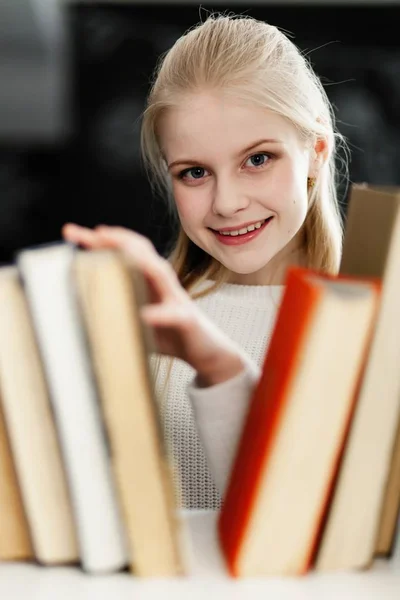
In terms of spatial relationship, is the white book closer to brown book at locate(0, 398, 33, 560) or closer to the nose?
brown book at locate(0, 398, 33, 560)

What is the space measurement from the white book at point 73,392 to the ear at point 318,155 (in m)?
0.75

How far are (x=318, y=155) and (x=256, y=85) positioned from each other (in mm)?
171

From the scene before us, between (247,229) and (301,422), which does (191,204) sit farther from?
(301,422)

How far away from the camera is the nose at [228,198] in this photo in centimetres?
102

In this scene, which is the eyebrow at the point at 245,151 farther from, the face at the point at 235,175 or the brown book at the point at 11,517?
the brown book at the point at 11,517

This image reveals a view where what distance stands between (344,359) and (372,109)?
8.06ft

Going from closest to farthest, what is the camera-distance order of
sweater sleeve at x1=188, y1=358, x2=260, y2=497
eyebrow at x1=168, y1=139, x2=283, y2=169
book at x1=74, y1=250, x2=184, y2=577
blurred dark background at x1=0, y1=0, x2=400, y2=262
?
book at x1=74, y1=250, x2=184, y2=577 < sweater sleeve at x1=188, y1=358, x2=260, y2=497 < eyebrow at x1=168, y1=139, x2=283, y2=169 < blurred dark background at x1=0, y1=0, x2=400, y2=262

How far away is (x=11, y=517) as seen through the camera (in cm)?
53

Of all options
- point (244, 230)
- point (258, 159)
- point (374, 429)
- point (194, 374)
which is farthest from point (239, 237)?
point (374, 429)

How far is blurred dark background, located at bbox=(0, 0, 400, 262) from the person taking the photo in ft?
9.16

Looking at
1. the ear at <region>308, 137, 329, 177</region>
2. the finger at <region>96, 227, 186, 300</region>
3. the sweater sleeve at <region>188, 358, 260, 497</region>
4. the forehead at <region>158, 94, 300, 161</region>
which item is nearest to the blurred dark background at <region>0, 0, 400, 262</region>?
the ear at <region>308, 137, 329, 177</region>

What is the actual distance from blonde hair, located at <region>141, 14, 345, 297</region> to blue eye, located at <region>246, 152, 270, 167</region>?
0.22ft

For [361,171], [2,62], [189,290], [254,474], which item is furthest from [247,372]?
[2,62]

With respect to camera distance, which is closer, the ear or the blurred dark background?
the ear
